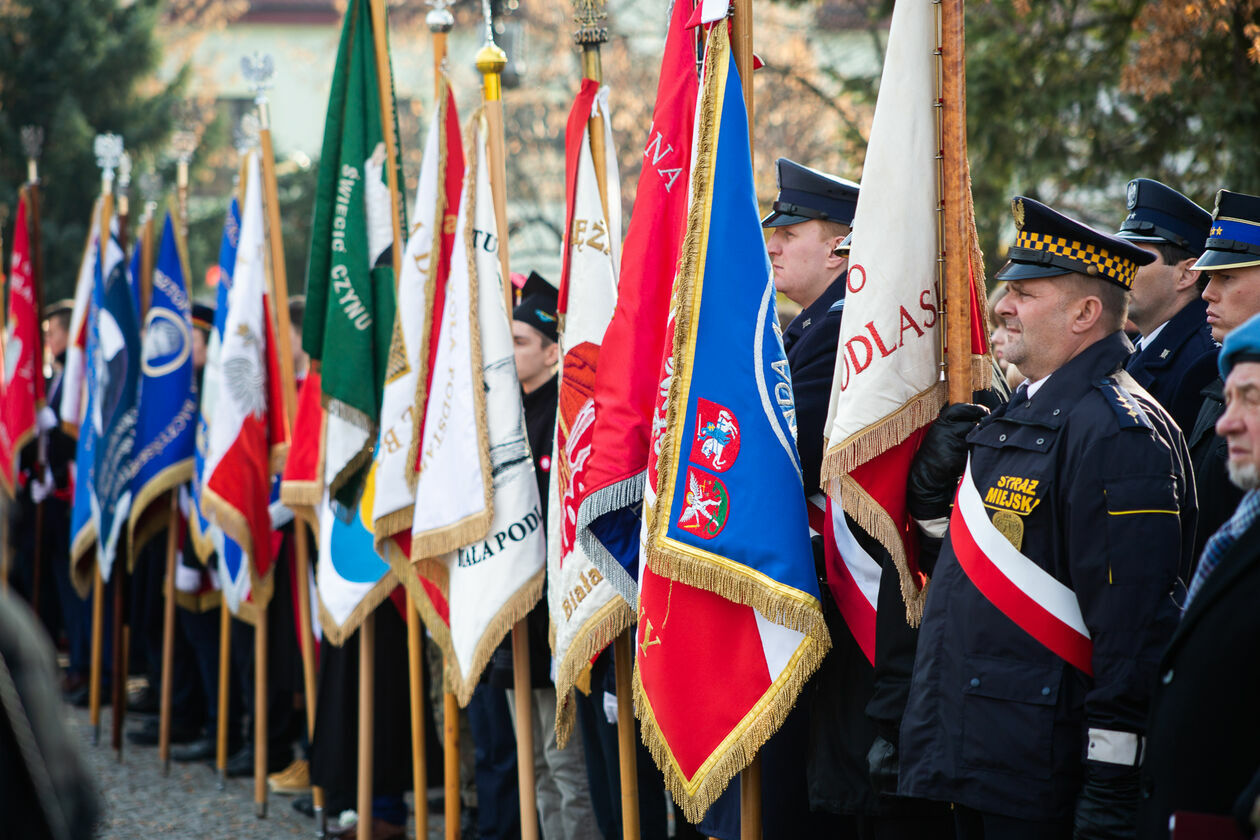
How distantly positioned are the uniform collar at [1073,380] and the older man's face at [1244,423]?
0.57 m

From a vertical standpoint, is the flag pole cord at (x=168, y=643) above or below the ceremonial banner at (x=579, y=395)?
below

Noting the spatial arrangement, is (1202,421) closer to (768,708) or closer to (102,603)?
(768,708)

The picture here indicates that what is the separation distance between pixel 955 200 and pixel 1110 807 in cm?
152

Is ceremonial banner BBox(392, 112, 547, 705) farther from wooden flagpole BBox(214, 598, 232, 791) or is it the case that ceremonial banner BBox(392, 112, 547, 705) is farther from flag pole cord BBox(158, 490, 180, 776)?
flag pole cord BBox(158, 490, 180, 776)

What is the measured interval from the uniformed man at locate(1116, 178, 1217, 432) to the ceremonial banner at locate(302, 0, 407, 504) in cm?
304

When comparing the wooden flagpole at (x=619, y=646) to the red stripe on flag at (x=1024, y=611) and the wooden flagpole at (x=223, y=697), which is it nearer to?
the red stripe on flag at (x=1024, y=611)

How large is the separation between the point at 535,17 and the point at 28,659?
17734 mm

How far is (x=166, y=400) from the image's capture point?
24.1 ft

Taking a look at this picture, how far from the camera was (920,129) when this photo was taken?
3.26m

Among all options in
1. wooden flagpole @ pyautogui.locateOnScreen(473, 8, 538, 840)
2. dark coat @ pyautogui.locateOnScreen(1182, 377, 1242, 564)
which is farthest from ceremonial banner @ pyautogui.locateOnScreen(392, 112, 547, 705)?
dark coat @ pyautogui.locateOnScreen(1182, 377, 1242, 564)

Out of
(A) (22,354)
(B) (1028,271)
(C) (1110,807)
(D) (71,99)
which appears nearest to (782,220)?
(B) (1028,271)

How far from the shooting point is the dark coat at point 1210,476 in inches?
133

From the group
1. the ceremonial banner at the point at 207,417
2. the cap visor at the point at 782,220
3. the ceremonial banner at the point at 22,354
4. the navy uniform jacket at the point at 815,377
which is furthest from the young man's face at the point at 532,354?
the ceremonial banner at the point at 22,354

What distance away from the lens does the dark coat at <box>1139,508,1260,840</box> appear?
87.6 inches
